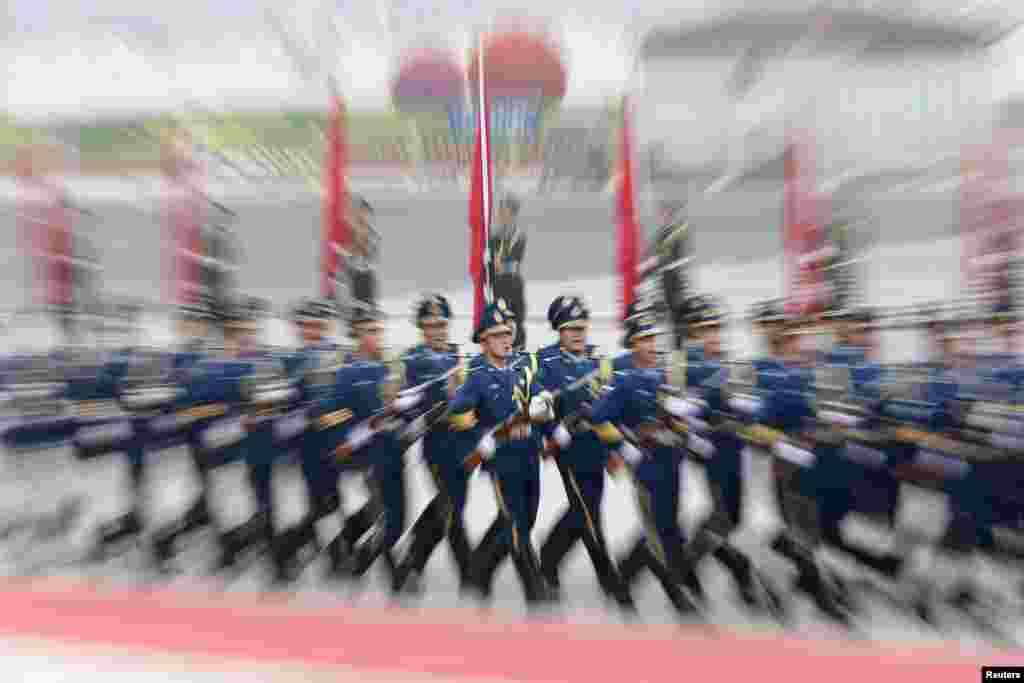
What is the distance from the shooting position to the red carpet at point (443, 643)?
1.48m

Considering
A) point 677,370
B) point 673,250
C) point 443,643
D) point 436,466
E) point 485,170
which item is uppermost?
point 485,170

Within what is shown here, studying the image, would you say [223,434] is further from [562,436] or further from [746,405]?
[746,405]

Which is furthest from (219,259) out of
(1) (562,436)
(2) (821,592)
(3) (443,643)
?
(2) (821,592)

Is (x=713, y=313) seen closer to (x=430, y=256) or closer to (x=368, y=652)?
(x=430, y=256)

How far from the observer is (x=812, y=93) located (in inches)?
70.4

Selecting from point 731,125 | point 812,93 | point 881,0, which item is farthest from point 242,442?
point 881,0

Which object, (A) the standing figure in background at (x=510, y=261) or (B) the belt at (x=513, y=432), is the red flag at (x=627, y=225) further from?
(B) the belt at (x=513, y=432)

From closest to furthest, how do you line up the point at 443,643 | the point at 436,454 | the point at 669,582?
the point at 443,643, the point at 669,582, the point at 436,454

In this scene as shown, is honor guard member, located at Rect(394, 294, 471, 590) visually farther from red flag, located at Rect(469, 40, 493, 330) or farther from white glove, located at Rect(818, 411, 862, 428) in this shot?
white glove, located at Rect(818, 411, 862, 428)

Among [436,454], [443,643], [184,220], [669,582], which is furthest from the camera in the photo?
[184,220]

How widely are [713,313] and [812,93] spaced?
67 centimetres

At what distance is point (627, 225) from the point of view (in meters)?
1.79

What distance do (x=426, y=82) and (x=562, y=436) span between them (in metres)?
1.08

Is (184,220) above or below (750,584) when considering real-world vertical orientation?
above
